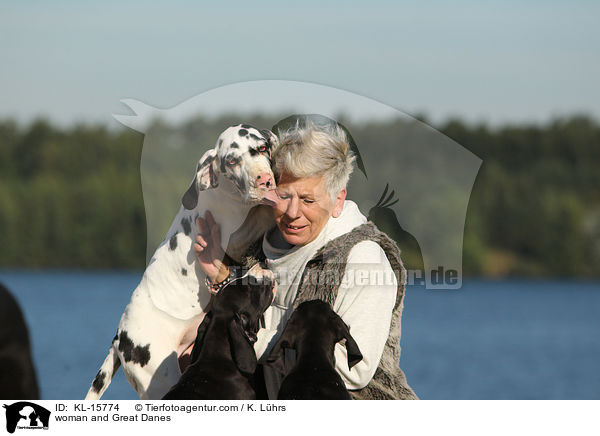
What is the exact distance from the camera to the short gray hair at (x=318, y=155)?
4.65 m

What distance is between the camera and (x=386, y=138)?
5109 millimetres

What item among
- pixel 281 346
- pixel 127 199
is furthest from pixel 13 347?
pixel 127 199

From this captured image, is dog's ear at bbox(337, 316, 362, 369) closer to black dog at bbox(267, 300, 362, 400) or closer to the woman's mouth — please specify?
black dog at bbox(267, 300, 362, 400)

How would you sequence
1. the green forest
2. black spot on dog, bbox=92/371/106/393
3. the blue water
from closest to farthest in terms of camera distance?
black spot on dog, bbox=92/371/106/393
the green forest
the blue water

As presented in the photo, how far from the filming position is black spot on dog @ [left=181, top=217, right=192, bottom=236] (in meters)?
5.24

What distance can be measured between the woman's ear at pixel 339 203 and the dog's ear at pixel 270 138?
1.66ft

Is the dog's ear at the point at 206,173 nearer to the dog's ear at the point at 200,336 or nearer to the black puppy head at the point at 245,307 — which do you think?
the black puppy head at the point at 245,307

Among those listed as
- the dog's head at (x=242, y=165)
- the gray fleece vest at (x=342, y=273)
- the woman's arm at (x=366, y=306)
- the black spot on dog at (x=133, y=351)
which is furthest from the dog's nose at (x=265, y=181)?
the black spot on dog at (x=133, y=351)

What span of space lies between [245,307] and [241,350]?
30cm

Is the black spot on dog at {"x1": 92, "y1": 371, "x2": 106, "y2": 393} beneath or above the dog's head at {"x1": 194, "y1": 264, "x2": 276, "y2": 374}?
beneath

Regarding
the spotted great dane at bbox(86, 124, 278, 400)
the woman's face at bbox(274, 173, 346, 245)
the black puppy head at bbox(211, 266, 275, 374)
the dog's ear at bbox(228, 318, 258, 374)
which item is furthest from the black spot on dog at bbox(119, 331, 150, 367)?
the woman's face at bbox(274, 173, 346, 245)

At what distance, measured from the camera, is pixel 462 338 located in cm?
3934

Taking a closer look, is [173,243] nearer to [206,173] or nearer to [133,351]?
[206,173]
